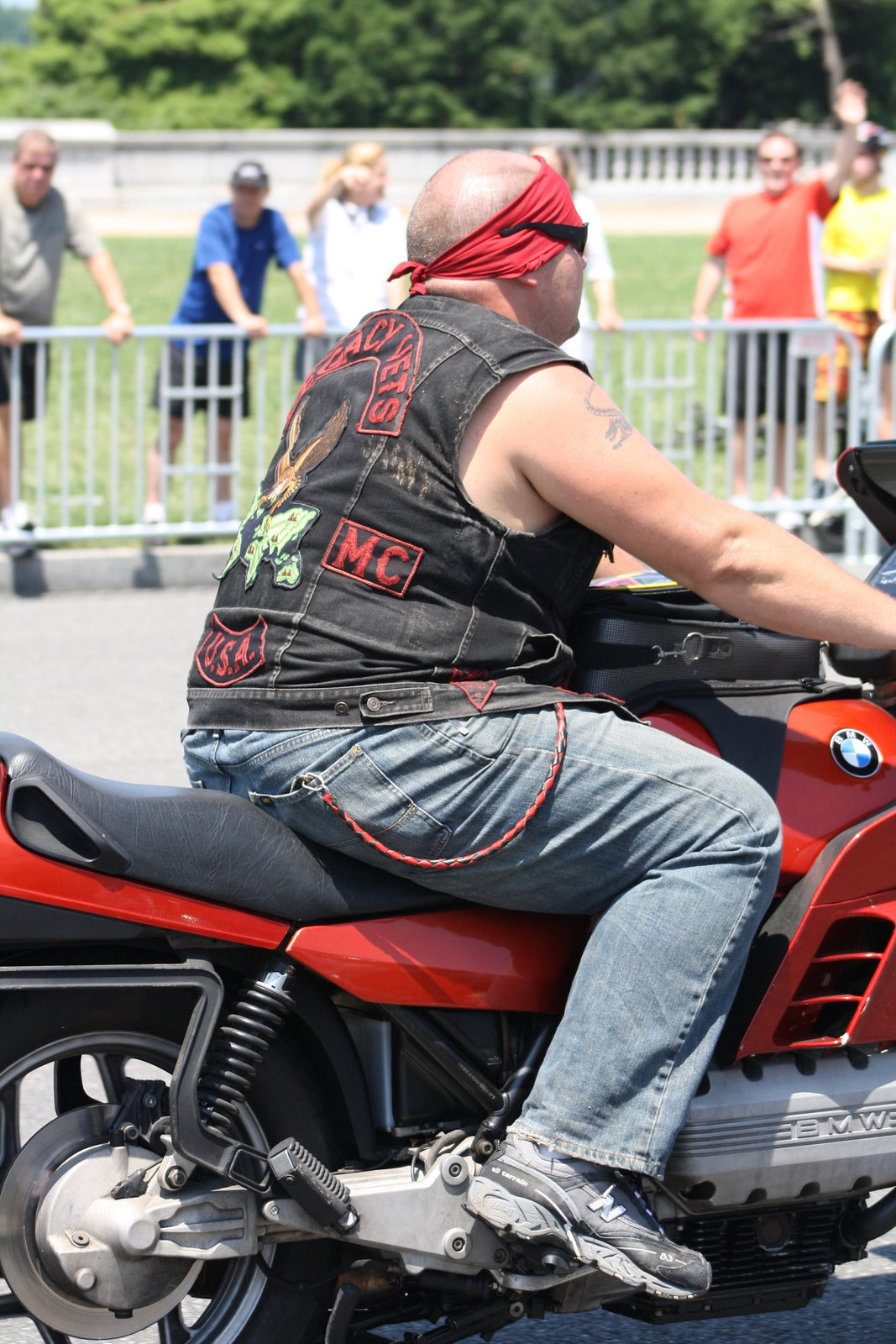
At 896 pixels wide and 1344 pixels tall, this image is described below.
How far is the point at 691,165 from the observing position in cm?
4600

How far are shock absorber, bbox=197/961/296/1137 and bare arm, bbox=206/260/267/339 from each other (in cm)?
761

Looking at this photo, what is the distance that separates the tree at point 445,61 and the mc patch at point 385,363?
Result: 58.3 meters

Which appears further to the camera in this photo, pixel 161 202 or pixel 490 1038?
pixel 161 202

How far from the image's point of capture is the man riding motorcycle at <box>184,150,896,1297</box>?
8.36 feet

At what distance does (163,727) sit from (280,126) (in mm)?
57946

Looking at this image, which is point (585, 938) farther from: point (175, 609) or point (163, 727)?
point (175, 609)

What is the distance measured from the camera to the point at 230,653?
8.75 feet

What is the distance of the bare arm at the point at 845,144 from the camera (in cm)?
1098

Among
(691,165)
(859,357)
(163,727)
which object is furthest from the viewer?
(691,165)

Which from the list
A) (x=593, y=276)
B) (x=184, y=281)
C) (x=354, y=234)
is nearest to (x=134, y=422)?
(x=354, y=234)

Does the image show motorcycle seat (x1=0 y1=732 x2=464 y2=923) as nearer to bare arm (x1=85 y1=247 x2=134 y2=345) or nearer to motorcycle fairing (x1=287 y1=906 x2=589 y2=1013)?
motorcycle fairing (x1=287 y1=906 x2=589 y2=1013)

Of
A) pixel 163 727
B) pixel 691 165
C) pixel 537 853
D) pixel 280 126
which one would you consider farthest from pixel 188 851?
pixel 280 126

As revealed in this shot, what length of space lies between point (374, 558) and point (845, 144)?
30.6 ft

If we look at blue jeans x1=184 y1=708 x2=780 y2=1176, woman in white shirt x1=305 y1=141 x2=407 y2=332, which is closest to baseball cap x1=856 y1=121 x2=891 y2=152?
woman in white shirt x1=305 y1=141 x2=407 y2=332
